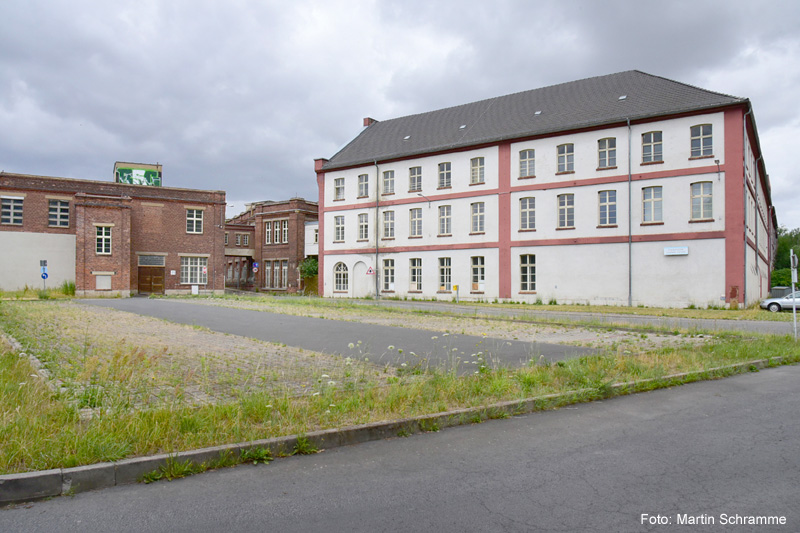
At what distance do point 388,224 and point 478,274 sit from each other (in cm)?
833

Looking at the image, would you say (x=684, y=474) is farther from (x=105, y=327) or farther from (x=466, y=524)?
(x=105, y=327)

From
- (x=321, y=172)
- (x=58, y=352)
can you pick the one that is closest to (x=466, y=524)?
(x=58, y=352)

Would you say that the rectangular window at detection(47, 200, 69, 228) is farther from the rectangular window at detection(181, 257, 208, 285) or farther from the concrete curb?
the concrete curb

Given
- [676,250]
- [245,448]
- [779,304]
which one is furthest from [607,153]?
[245,448]

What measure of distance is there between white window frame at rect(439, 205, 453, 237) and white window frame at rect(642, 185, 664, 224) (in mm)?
12117

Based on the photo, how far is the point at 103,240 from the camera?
41.1 metres

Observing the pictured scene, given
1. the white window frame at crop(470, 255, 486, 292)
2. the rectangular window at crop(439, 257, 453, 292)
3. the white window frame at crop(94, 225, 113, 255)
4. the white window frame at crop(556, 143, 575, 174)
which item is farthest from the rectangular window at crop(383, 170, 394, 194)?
the white window frame at crop(94, 225, 113, 255)

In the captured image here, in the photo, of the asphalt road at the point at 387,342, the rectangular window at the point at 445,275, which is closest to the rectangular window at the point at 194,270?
the rectangular window at the point at 445,275

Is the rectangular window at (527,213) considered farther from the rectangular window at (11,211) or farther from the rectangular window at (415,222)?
the rectangular window at (11,211)

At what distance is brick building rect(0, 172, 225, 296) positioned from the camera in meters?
40.8

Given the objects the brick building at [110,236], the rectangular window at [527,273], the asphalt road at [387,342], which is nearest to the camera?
the asphalt road at [387,342]

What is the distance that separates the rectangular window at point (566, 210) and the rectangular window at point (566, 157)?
161 cm

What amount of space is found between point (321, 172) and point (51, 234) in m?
21.1

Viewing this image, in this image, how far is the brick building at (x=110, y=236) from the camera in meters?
40.8
